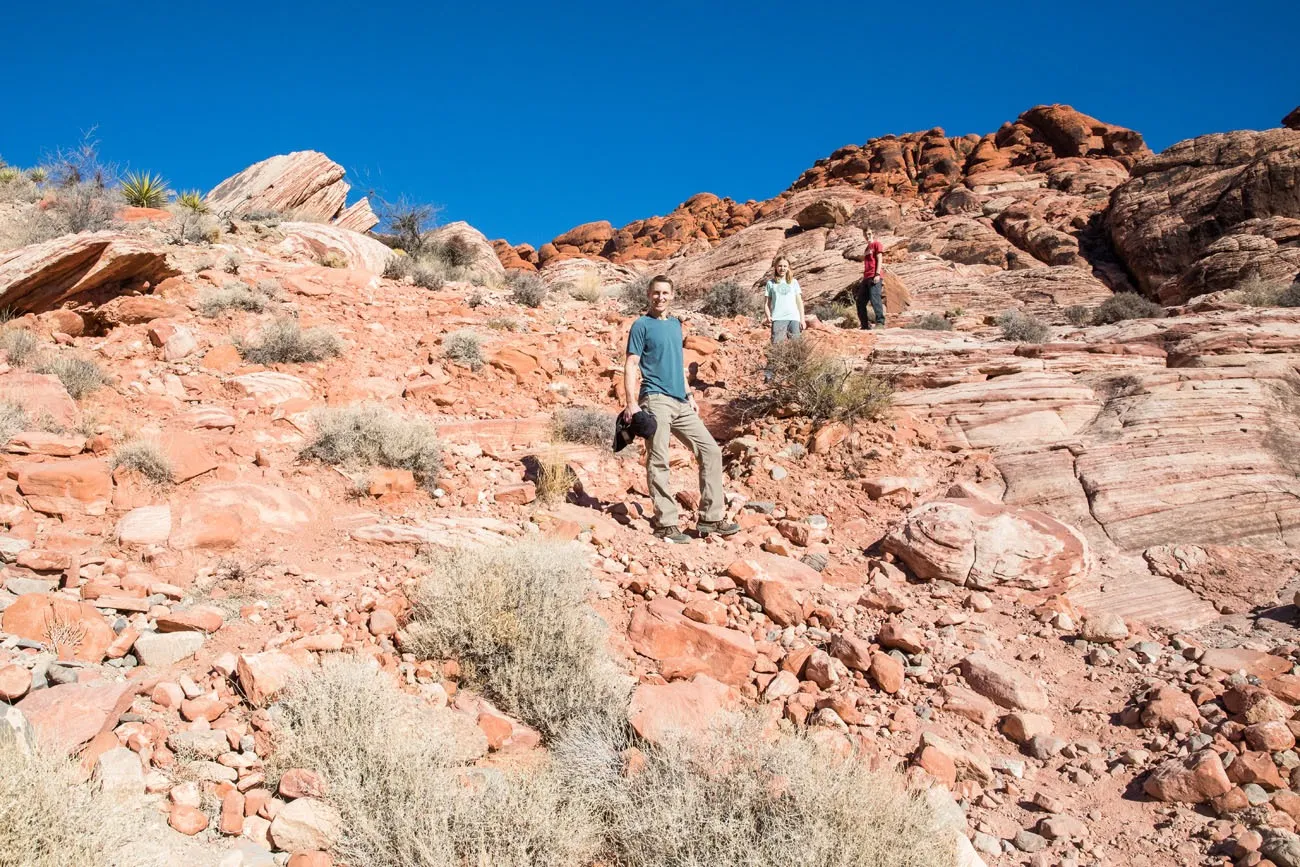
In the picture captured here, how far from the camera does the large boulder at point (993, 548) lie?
462 cm

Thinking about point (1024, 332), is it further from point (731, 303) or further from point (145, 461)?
point (145, 461)

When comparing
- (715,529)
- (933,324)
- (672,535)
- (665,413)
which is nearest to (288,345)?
(665,413)

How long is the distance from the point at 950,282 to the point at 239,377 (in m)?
18.5

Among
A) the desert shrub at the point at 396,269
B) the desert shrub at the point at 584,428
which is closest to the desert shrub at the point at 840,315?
the desert shrub at the point at 584,428

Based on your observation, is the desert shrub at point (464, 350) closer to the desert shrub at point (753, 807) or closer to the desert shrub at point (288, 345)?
the desert shrub at point (288, 345)

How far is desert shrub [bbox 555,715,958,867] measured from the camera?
230cm

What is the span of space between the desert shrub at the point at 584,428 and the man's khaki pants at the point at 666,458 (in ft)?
5.65

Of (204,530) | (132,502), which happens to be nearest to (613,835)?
(204,530)

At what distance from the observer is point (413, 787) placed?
2.49 m

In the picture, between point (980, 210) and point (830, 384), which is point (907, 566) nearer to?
point (830, 384)

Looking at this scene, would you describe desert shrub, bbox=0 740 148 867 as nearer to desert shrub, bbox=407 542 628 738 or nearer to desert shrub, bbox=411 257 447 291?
desert shrub, bbox=407 542 628 738

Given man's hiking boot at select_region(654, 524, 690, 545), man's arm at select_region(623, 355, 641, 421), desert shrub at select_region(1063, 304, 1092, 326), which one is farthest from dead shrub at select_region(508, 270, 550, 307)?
desert shrub at select_region(1063, 304, 1092, 326)

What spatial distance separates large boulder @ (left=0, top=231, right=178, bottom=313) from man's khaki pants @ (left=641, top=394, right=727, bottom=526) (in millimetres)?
7156

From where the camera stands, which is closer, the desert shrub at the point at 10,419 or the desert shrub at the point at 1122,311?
the desert shrub at the point at 10,419
